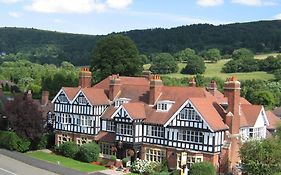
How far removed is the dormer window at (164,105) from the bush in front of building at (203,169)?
24.2 feet

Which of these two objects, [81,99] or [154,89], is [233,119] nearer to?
[154,89]

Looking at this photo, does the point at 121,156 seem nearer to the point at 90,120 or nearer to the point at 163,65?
the point at 90,120

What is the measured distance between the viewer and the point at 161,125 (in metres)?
41.5

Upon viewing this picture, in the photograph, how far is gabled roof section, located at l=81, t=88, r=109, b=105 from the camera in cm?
4697

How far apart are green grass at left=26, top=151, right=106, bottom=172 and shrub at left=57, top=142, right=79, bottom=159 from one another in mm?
754

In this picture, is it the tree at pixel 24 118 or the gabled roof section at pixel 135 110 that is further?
the tree at pixel 24 118

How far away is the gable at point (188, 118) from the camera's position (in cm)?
3849

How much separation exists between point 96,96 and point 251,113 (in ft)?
52.1

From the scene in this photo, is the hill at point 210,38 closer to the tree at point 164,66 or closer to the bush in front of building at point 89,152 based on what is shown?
the tree at point 164,66

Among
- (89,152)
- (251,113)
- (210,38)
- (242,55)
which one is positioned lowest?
(89,152)

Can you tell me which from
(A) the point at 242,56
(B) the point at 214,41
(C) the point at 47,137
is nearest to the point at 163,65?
(A) the point at 242,56

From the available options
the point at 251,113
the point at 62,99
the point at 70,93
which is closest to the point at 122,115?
the point at 70,93

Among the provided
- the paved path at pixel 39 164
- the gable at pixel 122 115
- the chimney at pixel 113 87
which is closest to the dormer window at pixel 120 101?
the chimney at pixel 113 87

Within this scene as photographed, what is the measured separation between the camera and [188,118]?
3938 centimetres
